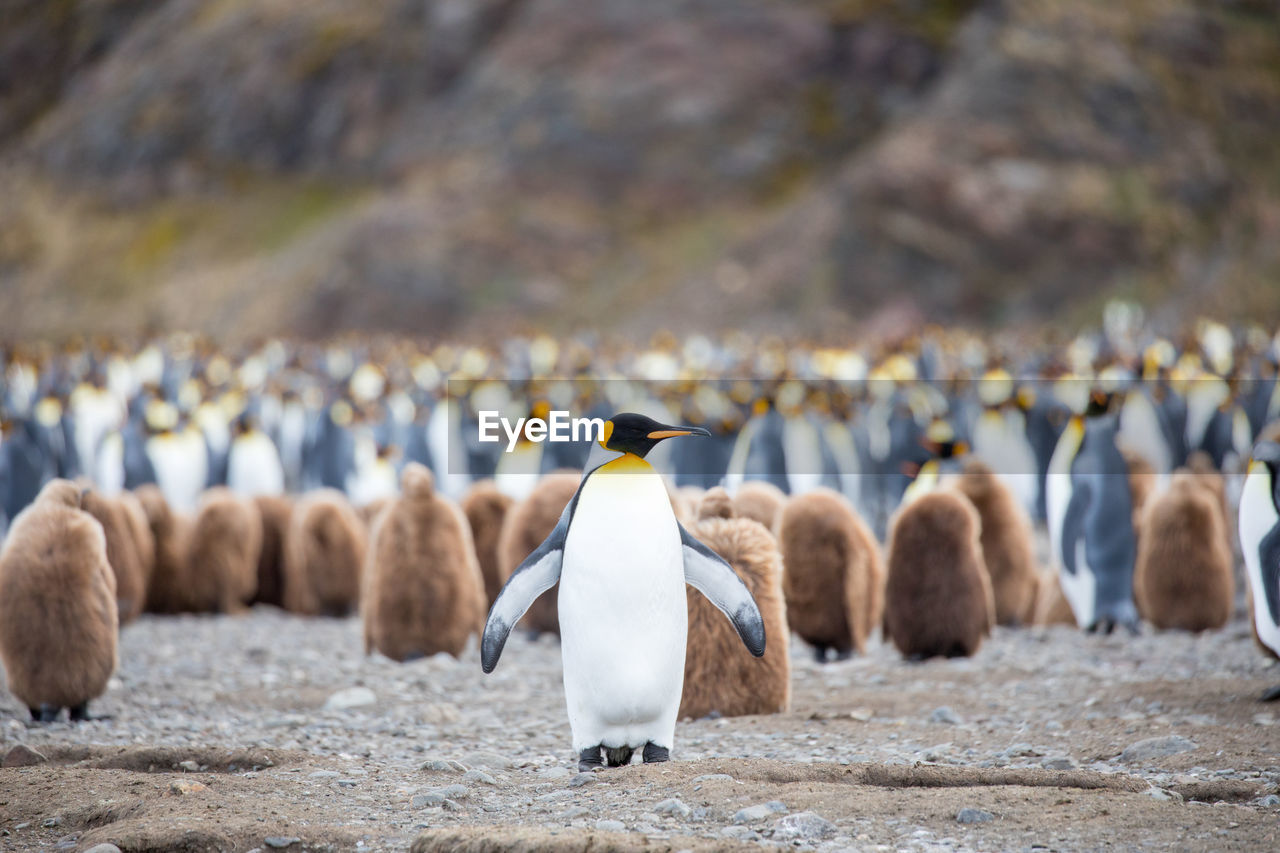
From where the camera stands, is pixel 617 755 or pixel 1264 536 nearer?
pixel 617 755

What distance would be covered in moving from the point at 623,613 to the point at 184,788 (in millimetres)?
1510

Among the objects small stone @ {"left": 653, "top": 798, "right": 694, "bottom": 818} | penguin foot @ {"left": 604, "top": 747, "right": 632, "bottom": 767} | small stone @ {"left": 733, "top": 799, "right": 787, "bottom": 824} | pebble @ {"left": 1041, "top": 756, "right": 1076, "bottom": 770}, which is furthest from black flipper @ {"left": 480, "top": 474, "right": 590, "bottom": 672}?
pebble @ {"left": 1041, "top": 756, "right": 1076, "bottom": 770}

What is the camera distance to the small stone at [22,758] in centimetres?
462

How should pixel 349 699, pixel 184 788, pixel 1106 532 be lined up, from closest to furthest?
pixel 184 788, pixel 349 699, pixel 1106 532

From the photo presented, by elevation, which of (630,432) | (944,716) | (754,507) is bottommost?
(944,716)

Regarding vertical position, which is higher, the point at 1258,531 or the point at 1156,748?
the point at 1258,531

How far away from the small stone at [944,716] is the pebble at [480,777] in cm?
197

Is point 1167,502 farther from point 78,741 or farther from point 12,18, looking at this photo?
point 12,18

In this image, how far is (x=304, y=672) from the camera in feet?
22.2

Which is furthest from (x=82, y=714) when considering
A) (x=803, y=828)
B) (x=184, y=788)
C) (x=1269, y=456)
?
(x=1269, y=456)

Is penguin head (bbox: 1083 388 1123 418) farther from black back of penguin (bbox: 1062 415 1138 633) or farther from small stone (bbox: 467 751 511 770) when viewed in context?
small stone (bbox: 467 751 511 770)

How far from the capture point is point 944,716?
531 cm

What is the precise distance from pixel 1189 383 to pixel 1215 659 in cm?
827

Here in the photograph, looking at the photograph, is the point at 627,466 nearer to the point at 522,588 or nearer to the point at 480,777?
the point at 522,588
